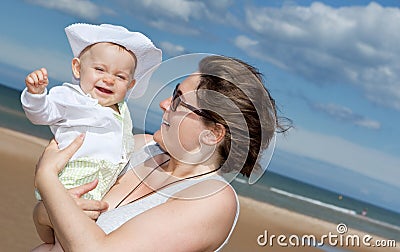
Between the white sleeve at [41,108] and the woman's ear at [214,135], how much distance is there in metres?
0.58

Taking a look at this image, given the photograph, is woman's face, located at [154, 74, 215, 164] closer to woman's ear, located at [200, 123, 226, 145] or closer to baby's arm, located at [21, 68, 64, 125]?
woman's ear, located at [200, 123, 226, 145]

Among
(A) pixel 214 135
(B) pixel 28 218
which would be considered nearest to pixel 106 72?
(A) pixel 214 135

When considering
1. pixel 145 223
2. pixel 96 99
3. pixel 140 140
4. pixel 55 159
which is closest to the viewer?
pixel 145 223

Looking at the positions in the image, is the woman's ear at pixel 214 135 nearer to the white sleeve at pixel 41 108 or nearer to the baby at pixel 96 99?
the baby at pixel 96 99

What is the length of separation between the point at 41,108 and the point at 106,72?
0.33 metres

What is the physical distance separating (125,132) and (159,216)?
561mm

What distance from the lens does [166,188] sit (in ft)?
8.14

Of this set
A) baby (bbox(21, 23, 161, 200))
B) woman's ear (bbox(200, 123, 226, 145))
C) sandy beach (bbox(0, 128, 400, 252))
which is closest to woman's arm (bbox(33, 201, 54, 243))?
baby (bbox(21, 23, 161, 200))

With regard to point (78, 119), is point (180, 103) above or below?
above

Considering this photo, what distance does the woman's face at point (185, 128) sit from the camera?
2.35m

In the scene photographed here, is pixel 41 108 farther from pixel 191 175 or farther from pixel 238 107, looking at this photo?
pixel 238 107

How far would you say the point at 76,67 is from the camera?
2.73 m

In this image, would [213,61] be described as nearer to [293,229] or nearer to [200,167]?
[200,167]

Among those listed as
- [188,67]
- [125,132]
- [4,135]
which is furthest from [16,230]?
[4,135]
